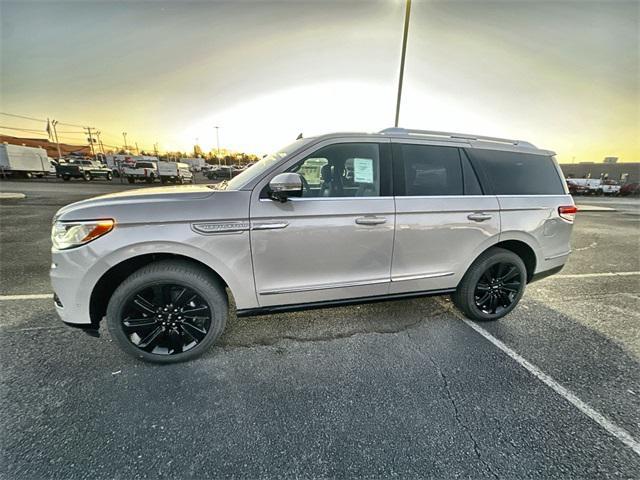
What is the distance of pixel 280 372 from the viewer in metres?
2.32

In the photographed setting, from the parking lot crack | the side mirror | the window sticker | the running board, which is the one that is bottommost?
the parking lot crack

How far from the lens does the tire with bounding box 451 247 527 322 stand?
10.0 feet

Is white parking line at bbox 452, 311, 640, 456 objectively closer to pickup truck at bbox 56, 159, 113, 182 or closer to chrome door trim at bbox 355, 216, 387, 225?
chrome door trim at bbox 355, 216, 387, 225

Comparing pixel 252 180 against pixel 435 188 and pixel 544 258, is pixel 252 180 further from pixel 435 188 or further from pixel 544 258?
pixel 544 258

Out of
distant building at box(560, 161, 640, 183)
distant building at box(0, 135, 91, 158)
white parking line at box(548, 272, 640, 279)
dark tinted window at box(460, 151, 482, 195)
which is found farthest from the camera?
distant building at box(0, 135, 91, 158)

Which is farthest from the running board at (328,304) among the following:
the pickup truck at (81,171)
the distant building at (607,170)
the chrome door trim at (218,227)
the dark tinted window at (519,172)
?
the distant building at (607,170)

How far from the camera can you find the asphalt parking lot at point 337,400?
5.28 feet

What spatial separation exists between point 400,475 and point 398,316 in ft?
5.98

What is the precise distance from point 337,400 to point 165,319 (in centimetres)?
160

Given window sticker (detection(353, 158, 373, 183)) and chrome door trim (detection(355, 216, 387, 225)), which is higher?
window sticker (detection(353, 158, 373, 183))

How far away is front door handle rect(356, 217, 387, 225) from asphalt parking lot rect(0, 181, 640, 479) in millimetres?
1216

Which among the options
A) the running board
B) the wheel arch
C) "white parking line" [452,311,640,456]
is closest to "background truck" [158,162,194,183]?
Result: the wheel arch

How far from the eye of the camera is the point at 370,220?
253cm

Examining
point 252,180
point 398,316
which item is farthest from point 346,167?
point 398,316
